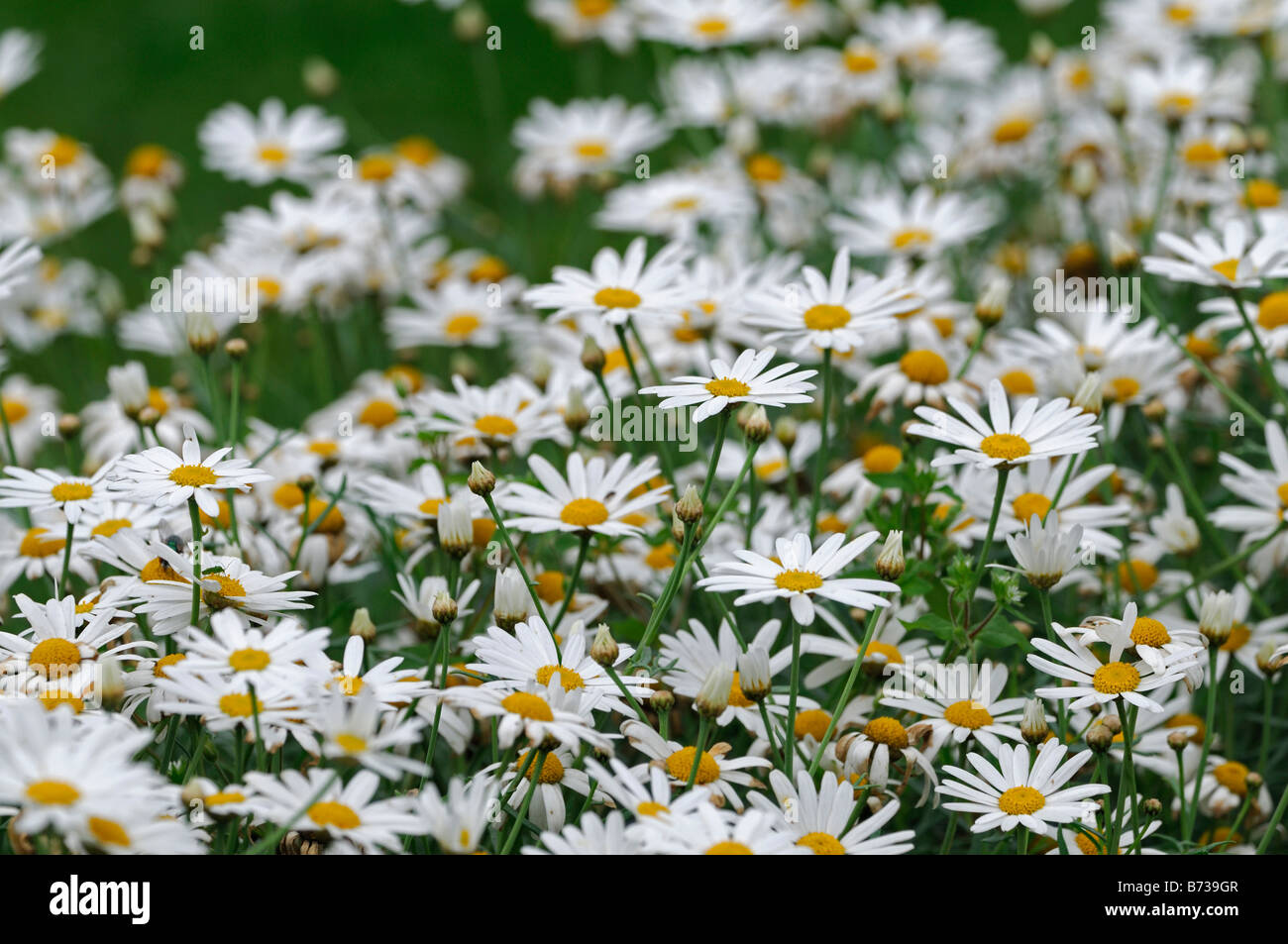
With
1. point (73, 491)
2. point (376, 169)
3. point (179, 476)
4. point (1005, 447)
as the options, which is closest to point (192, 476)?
point (179, 476)

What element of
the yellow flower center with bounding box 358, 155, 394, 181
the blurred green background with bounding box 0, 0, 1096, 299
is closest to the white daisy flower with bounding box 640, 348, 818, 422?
the yellow flower center with bounding box 358, 155, 394, 181

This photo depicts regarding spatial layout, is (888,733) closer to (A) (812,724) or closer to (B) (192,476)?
(A) (812,724)

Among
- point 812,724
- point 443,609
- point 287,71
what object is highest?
point 287,71

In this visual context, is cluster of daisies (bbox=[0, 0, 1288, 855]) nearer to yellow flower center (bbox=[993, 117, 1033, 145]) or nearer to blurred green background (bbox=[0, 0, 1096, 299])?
yellow flower center (bbox=[993, 117, 1033, 145])

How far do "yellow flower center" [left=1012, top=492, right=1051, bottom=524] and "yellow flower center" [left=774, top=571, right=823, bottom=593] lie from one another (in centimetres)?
51

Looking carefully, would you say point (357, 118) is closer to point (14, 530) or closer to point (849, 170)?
point (849, 170)

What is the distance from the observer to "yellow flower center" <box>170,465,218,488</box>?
169 cm

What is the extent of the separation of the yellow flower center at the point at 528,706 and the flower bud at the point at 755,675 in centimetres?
23

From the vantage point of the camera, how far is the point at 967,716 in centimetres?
176

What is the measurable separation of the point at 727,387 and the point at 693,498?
0.53ft

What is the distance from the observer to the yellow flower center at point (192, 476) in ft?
5.53

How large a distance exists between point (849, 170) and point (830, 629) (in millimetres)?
2083
